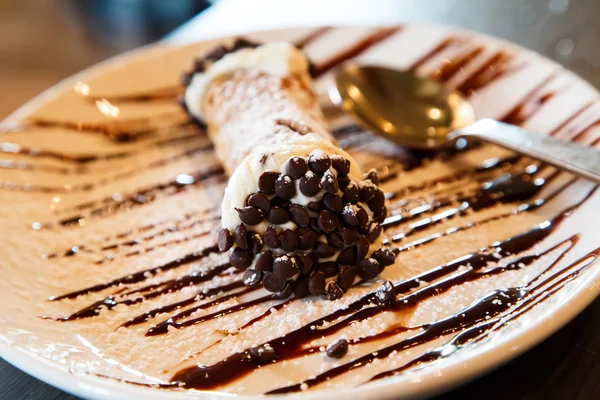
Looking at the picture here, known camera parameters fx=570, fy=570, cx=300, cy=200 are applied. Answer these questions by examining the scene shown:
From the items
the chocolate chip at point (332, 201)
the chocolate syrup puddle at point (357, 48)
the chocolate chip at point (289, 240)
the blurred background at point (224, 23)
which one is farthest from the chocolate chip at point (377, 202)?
the blurred background at point (224, 23)

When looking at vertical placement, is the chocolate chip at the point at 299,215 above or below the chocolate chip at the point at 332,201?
below

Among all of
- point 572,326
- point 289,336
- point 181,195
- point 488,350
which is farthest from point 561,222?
point 181,195

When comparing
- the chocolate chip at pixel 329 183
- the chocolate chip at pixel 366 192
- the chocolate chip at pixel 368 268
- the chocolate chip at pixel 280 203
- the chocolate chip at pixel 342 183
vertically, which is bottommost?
the chocolate chip at pixel 368 268

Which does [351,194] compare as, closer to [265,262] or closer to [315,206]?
[315,206]

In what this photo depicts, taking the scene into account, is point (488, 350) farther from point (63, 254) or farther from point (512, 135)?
point (63, 254)

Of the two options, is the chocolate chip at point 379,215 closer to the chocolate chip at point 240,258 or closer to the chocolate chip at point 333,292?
the chocolate chip at point 333,292

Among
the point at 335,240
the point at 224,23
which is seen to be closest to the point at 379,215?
the point at 335,240

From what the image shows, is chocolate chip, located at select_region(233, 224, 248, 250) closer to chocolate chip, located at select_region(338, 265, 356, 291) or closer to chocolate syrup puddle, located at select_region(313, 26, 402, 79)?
chocolate chip, located at select_region(338, 265, 356, 291)
